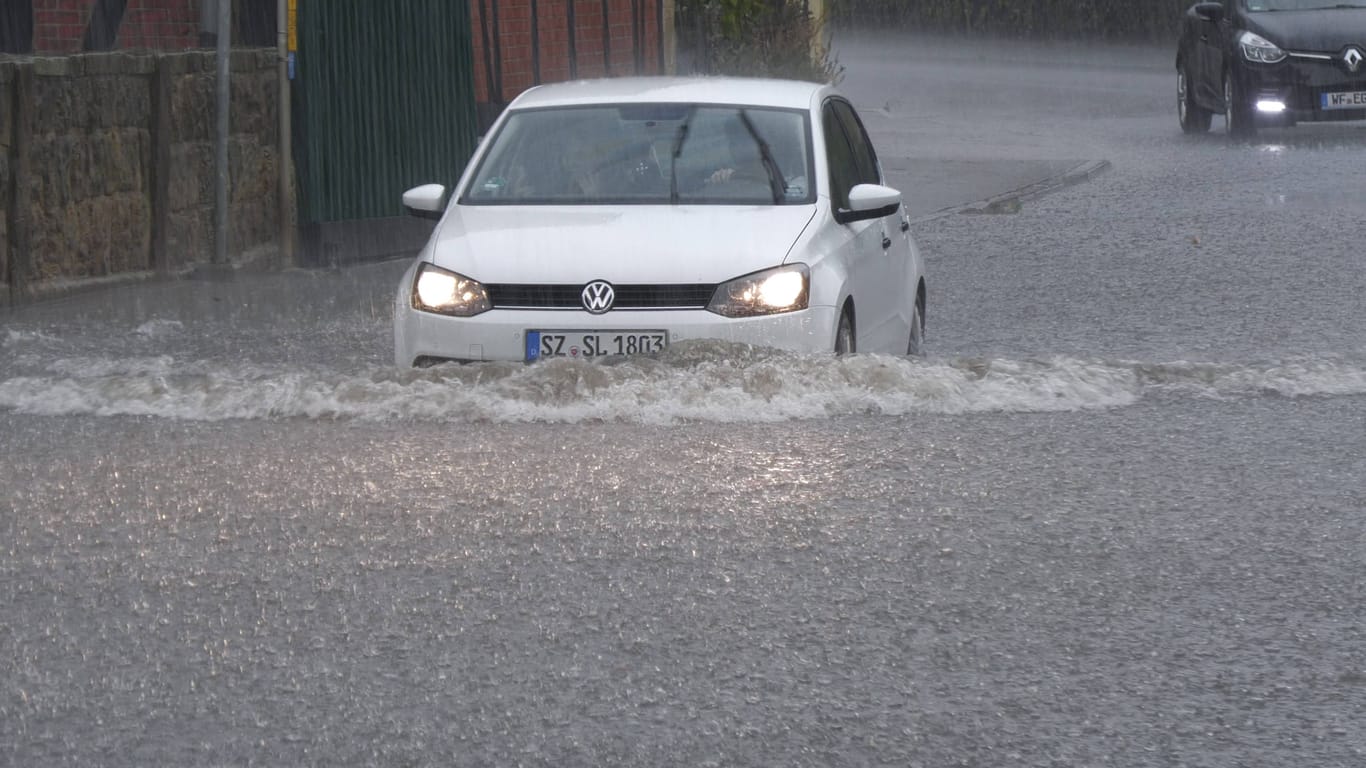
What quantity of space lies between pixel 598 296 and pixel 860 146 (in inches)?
102

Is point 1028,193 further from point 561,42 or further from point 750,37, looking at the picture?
point 750,37

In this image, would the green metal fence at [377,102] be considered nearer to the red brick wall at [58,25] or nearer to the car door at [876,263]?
the red brick wall at [58,25]

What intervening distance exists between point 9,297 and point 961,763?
922cm

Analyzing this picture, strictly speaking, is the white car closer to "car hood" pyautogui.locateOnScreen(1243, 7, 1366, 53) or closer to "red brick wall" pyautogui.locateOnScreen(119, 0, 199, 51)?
"red brick wall" pyautogui.locateOnScreen(119, 0, 199, 51)

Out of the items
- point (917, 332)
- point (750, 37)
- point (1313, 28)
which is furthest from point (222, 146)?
point (1313, 28)

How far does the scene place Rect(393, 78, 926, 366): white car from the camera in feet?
27.9

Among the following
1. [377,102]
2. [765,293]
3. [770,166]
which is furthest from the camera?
[377,102]

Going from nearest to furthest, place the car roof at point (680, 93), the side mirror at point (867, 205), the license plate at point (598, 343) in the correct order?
1. the license plate at point (598, 343)
2. the side mirror at point (867, 205)
3. the car roof at point (680, 93)

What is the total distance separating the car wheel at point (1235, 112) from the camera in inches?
1016

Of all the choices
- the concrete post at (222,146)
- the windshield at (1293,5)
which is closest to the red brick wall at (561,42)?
the concrete post at (222,146)

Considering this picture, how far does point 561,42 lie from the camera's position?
20.4 meters

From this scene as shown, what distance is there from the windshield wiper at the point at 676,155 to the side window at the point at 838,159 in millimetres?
599

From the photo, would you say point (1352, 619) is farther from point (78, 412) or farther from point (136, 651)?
point (78, 412)

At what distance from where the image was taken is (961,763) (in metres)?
4.53
